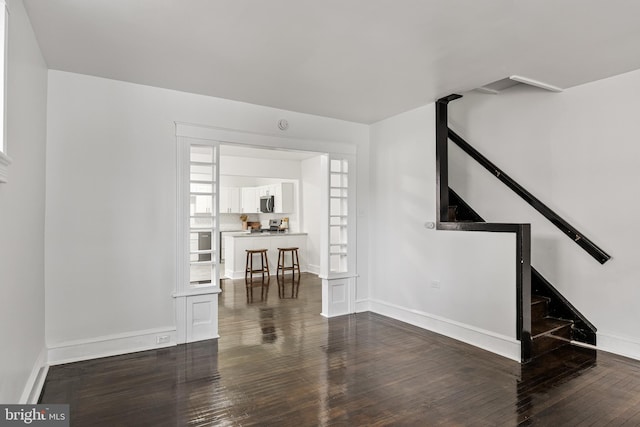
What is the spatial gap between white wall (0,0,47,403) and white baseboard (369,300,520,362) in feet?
13.0

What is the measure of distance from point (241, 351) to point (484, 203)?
3553 millimetres

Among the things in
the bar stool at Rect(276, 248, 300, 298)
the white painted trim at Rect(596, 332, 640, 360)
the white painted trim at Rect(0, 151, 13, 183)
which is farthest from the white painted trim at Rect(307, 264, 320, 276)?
the white painted trim at Rect(0, 151, 13, 183)

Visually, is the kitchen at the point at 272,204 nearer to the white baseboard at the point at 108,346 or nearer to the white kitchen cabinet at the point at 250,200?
the white kitchen cabinet at the point at 250,200

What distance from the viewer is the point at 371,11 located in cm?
252

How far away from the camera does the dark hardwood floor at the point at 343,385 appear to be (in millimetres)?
2572

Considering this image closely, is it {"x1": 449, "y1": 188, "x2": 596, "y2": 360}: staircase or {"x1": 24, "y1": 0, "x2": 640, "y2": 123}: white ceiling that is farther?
{"x1": 449, "y1": 188, "x2": 596, "y2": 360}: staircase

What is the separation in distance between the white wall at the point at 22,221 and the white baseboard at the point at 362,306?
12.3 ft

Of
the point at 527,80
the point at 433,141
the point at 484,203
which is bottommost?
the point at 484,203

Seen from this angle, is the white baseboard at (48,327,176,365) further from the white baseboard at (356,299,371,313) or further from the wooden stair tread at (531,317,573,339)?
the wooden stair tread at (531,317,573,339)

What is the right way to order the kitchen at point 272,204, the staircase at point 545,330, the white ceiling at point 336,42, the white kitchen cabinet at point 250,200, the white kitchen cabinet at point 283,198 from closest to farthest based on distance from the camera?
the white ceiling at point 336,42 → the staircase at point 545,330 → the kitchen at point 272,204 → the white kitchen cabinet at point 283,198 → the white kitchen cabinet at point 250,200

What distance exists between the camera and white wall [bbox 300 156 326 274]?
8984 mm

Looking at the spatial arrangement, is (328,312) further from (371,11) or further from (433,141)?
(371,11)

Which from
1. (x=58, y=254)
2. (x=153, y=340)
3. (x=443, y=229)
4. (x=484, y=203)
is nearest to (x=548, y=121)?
(x=484, y=203)

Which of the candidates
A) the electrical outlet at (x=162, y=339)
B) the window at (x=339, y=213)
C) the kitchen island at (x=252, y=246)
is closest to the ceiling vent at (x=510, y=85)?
the window at (x=339, y=213)
